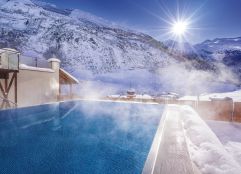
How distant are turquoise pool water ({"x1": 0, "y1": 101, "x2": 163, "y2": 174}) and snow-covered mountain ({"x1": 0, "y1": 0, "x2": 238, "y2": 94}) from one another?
2784 cm

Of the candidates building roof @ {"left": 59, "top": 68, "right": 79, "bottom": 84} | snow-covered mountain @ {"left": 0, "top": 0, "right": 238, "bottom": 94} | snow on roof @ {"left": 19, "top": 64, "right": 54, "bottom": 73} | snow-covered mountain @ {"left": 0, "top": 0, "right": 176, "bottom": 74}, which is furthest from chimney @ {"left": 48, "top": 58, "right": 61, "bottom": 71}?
snow-covered mountain @ {"left": 0, "top": 0, "right": 176, "bottom": 74}

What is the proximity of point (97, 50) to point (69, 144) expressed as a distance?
39171 millimetres

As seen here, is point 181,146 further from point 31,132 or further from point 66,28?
point 66,28

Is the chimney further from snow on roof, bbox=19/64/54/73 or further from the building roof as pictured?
the building roof

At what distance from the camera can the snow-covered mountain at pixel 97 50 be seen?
3734 cm

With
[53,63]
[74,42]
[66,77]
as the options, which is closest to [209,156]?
[53,63]

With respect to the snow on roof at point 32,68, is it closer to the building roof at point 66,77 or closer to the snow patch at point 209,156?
the building roof at point 66,77

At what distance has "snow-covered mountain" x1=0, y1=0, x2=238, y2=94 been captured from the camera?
3734 centimetres

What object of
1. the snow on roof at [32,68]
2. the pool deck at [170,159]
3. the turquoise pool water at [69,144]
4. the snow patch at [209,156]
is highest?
the snow on roof at [32,68]

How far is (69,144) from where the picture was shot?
4.75 meters

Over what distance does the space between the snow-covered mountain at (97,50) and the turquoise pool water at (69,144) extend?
27.8m

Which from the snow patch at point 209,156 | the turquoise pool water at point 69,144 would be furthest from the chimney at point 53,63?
the snow patch at point 209,156

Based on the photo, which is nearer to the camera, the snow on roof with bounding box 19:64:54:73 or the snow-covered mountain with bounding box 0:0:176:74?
the snow on roof with bounding box 19:64:54:73

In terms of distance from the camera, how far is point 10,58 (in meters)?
9.24
